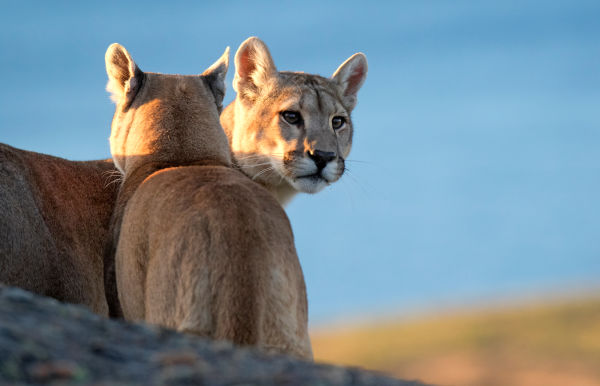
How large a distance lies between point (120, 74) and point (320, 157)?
10.8 ft

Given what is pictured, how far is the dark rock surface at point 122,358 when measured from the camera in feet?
19.1

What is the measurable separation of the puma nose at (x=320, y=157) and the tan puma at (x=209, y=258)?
2143mm

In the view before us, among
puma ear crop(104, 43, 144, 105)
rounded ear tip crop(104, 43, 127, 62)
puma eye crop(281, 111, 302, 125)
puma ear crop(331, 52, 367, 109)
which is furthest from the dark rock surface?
puma ear crop(331, 52, 367, 109)

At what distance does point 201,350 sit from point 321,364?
1.08m

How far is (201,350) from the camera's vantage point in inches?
261

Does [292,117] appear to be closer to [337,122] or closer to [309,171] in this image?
[337,122]

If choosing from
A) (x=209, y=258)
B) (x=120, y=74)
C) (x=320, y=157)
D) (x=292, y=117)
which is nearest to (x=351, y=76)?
(x=292, y=117)

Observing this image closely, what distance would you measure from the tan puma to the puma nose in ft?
7.03

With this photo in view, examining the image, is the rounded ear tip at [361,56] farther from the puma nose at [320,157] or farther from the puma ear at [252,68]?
the puma nose at [320,157]

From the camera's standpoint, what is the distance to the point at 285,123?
13203 millimetres

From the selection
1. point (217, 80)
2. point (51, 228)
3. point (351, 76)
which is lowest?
point (51, 228)

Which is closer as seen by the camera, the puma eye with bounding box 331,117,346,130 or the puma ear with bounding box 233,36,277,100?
the puma eye with bounding box 331,117,346,130

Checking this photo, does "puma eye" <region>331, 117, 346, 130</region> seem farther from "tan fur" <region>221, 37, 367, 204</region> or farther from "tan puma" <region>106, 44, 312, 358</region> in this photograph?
"tan puma" <region>106, 44, 312, 358</region>

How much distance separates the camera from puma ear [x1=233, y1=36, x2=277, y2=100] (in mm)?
13938
